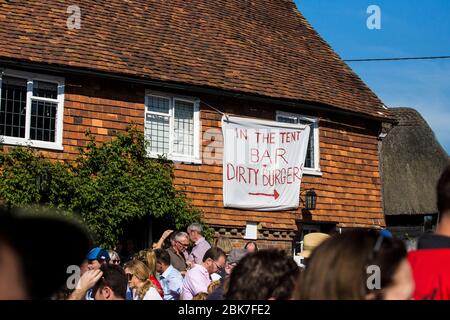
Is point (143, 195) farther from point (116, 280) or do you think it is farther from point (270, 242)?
point (116, 280)

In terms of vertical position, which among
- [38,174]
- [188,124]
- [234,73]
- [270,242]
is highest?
[234,73]

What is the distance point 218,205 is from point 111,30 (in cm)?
448

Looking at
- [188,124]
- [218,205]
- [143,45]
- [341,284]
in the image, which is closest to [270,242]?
[218,205]

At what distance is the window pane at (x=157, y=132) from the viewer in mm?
17094

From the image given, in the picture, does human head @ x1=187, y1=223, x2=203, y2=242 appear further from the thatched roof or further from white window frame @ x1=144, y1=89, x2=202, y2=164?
the thatched roof

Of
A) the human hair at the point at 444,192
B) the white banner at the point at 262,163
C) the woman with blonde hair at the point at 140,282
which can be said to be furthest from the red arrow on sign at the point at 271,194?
the human hair at the point at 444,192

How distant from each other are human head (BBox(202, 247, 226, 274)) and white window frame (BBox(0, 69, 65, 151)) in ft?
23.4

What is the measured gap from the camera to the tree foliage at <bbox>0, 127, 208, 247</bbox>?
48.7 ft

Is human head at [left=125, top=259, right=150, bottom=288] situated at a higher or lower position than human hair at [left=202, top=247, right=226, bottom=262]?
lower

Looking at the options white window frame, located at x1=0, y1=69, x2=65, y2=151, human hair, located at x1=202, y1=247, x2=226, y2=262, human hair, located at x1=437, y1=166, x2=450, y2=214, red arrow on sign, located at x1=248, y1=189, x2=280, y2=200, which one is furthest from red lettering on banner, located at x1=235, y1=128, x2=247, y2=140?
human hair, located at x1=437, y1=166, x2=450, y2=214

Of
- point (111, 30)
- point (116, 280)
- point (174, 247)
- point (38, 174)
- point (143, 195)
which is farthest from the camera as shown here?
point (111, 30)

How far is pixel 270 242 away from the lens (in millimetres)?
18688

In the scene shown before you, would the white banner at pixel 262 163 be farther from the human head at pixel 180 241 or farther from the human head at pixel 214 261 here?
the human head at pixel 214 261

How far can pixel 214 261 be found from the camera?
29.5 ft
